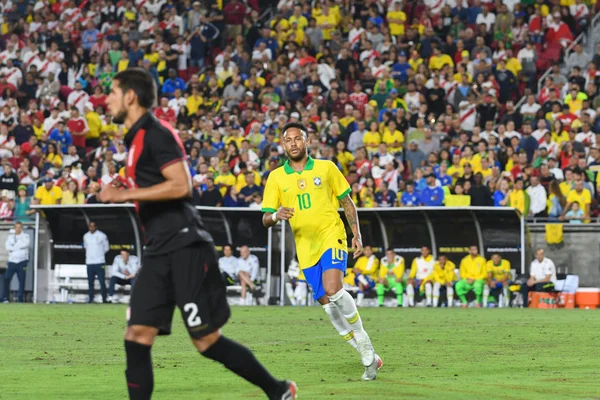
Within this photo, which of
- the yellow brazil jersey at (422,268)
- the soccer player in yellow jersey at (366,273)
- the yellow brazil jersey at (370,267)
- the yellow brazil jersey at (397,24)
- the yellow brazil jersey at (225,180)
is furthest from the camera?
the yellow brazil jersey at (397,24)

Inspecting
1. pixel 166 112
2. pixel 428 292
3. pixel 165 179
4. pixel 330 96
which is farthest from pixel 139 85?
pixel 166 112

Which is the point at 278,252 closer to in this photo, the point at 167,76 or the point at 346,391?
the point at 167,76

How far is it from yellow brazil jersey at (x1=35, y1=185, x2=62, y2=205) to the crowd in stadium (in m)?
0.04

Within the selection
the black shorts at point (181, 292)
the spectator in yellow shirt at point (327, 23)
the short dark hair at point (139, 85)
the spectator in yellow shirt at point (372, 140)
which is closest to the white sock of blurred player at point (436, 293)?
the spectator in yellow shirt at point (372, 140)

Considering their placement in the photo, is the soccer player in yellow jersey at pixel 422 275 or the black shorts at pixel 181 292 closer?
the black shorts at pixel 181 292

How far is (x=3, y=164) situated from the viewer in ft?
101

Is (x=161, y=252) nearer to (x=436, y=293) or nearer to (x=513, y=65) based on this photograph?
(x=436, y=293)

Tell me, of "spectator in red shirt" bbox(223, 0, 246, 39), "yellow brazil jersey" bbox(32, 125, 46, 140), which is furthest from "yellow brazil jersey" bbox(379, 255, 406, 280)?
"spectator in red shirt" bbox(223, 0, 246, 39)

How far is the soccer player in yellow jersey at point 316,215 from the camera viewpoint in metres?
11.2

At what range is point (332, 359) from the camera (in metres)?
12.4

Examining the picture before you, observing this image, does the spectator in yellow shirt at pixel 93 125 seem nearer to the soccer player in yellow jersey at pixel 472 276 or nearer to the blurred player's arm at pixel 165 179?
the soccer player in yellow jersey at pixel 472 276

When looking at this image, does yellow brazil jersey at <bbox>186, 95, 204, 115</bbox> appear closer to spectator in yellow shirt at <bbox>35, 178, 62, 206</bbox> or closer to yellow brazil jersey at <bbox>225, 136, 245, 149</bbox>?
yellow brazil jersey at <bbox>225, 136, 245, 149</bbox>

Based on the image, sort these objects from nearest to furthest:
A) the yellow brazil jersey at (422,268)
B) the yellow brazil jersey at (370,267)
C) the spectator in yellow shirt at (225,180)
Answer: the yellow brazil jersey at (422,268) < the yellow brazil jersey at (370,267) < the spectator in yellow shirt at (225,180)

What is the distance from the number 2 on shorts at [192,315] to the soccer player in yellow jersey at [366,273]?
2087 centimetres
